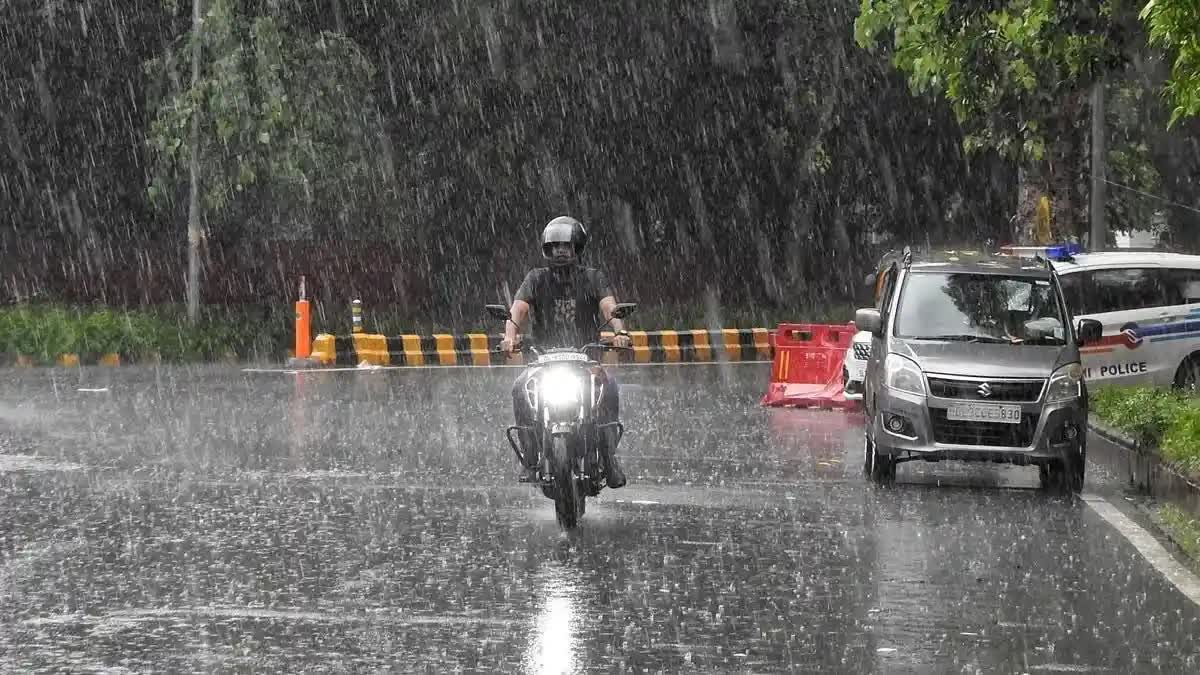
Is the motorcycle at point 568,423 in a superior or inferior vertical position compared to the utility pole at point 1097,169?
inferior

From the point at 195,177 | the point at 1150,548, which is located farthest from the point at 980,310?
the point at 195,177

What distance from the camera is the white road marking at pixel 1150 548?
10.5 m

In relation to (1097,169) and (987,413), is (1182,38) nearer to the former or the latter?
(987,413)

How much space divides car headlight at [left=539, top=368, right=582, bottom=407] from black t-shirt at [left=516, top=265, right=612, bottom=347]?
452 mm

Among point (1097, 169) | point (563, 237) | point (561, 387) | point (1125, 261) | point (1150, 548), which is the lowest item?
point (1150, 548)

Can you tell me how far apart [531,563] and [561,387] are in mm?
1534

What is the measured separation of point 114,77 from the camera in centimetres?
3762

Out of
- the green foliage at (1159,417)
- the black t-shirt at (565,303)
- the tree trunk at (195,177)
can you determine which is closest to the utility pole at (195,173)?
the tree trunk at (195,177)

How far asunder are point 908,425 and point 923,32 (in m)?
8.78

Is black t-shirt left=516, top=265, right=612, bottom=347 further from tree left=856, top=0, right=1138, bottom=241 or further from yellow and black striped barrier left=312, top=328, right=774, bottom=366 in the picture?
yellow and black striped barrier left=312, top=328, right=774, bottom=366

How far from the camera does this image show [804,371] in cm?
2312

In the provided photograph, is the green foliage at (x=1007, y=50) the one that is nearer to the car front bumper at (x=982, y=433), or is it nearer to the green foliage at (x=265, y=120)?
the car front bumper at (x=982, y=433)

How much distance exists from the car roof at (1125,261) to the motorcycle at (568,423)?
9694 millimetres

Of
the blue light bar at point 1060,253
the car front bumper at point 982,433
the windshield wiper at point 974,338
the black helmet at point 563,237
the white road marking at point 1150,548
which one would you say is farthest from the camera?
the blue light bar at point 1060,253
